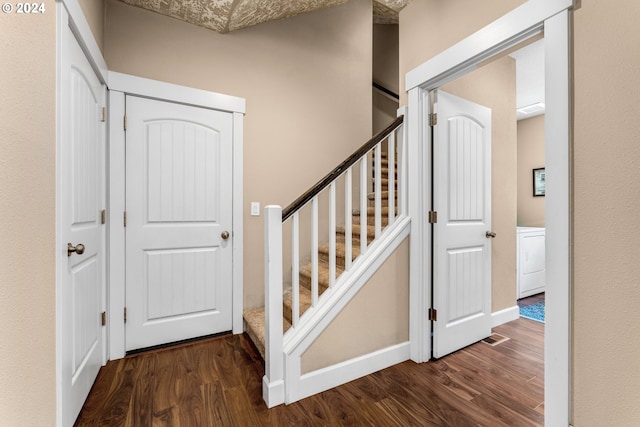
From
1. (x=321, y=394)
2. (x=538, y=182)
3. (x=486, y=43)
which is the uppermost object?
(x=486, y=43)

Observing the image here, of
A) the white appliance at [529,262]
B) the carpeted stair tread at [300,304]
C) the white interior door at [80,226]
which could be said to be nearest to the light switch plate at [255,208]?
the carpeted stair tread at [300,304]

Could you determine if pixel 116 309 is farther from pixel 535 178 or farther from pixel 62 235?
pixel 535 178

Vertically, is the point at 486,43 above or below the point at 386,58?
below

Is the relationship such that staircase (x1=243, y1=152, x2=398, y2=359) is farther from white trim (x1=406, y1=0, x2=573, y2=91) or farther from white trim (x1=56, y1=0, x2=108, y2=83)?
white trim (x1=56, y1=0, x2=108, y2=83)

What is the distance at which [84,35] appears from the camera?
1487 millimetres

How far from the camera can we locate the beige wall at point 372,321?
67.4 inches

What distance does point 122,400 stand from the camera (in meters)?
1.59

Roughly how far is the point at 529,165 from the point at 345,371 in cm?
444

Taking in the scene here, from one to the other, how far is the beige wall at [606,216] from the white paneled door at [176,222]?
221 cm

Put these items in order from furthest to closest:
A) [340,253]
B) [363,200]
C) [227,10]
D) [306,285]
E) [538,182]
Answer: [538,182]
[306,285]
[340,253]
[227,10]
[363,200]

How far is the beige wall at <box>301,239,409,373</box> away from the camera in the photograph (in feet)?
5.62

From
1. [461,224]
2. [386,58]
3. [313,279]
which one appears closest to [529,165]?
[386,58]

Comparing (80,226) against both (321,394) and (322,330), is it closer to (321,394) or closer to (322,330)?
(322,330)

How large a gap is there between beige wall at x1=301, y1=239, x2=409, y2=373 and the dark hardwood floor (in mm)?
182
